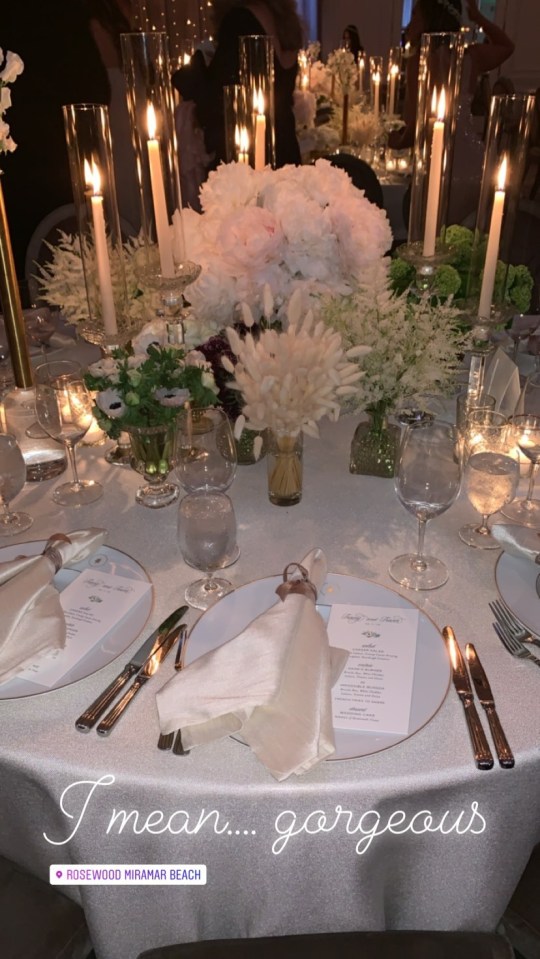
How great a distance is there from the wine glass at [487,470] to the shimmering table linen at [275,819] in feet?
0.58

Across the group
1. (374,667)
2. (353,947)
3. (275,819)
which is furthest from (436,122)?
(353,947)

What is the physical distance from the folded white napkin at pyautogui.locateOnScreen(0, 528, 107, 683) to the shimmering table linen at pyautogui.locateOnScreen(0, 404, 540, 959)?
0.07 meters

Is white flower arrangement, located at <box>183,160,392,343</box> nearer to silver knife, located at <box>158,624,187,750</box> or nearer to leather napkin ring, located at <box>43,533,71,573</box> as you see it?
leather napkin ring, located at <box>43,533,71,573</box>

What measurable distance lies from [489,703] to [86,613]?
583mm

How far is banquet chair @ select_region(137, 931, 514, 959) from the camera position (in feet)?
3.00

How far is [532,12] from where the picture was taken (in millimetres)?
6809

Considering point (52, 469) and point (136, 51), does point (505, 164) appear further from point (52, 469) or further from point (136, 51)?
point (52, 469)

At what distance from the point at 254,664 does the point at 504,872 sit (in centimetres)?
45

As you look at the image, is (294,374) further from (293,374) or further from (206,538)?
(206,538)

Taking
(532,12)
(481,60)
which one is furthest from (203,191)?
(532,12)

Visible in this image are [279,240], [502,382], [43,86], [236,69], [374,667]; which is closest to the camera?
[374,667]

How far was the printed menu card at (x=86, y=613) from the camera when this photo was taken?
1.00 meters

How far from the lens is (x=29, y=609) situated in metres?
1.03

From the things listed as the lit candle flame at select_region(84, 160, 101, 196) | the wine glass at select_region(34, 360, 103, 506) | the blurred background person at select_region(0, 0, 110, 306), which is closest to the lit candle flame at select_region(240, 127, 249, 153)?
the lit candle flame at select_region(84, 160, 101, 196)
